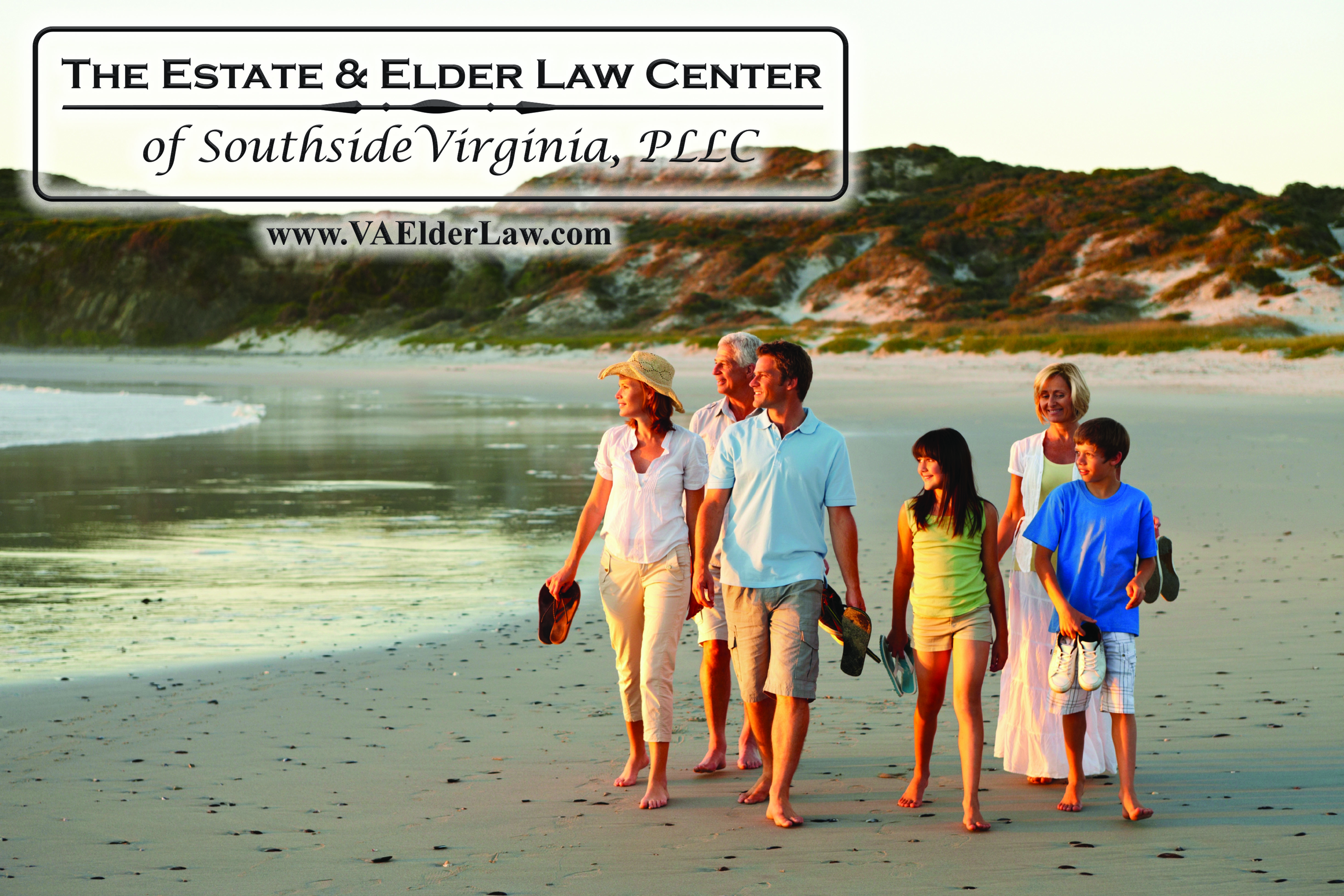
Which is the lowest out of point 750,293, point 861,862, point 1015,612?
point 861,862

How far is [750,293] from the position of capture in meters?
88.9

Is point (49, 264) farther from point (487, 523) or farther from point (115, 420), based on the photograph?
point (487, 523)

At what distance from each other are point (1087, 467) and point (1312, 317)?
186 ft

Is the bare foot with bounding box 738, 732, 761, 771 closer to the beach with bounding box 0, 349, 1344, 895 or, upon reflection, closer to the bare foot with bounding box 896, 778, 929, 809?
the beach with bounding box 0, 349, 1344, 895

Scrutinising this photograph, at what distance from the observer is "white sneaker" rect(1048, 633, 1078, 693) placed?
469cm

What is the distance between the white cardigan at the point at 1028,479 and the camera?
16.6 feet

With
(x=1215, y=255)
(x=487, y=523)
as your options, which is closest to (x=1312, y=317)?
(x=1215, y=255)

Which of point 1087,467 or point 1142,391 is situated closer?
point 1087,467

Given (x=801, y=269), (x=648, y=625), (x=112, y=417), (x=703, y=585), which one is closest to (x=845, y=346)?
(x=112, y=417)

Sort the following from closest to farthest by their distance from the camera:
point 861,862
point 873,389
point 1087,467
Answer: point 861,862, point 1087,467, point 873,389

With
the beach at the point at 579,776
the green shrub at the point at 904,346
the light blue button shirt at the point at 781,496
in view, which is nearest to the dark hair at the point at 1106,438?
the light blue button shirt at the point at 781,496

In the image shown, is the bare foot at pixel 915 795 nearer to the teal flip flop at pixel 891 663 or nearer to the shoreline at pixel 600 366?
the teal flip flop at pixel 891 663

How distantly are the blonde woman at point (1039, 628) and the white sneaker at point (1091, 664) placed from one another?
0.27 meters

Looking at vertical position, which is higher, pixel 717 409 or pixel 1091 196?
pixel 1091 196
